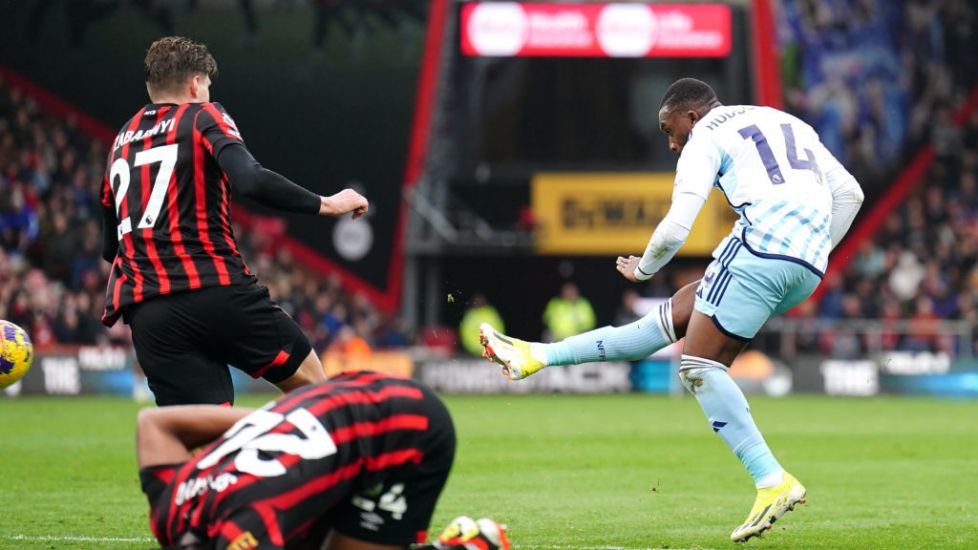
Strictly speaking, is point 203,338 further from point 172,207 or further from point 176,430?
point 176,430

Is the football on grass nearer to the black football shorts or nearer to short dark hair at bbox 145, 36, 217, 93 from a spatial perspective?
the black football shorts

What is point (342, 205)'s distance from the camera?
5.97m

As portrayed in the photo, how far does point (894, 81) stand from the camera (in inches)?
1173

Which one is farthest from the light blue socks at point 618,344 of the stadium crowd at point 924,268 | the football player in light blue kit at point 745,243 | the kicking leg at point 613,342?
the stadium crowd at point 924,268

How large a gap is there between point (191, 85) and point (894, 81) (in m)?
25.5

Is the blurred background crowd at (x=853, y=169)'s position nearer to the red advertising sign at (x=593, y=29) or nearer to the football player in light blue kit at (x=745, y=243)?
the red advertising sign at (x=593, y=29)

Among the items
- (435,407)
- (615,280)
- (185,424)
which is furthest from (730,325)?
(615,280)

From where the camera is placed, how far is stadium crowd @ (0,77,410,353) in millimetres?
23266

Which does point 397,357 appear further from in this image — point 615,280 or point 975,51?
point 975,51

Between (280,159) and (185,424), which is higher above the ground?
(185,424)

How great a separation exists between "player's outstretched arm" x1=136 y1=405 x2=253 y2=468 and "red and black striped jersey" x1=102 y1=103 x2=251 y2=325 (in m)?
1.27

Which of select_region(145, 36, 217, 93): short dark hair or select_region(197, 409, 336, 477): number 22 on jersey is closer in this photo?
select_region(197, 409, 336, 477): number 22 on jersey

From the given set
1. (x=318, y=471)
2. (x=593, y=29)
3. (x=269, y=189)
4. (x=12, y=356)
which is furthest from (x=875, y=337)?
(x=318, y=471)

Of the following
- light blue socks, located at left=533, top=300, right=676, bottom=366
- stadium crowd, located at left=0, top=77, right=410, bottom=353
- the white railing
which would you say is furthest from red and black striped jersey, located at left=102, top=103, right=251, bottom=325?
the white railing
